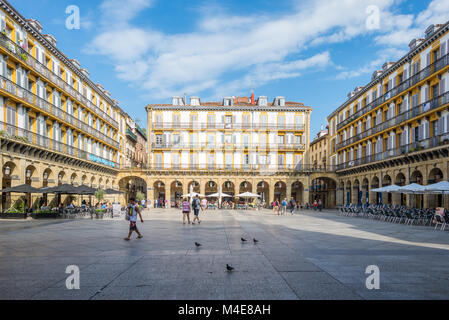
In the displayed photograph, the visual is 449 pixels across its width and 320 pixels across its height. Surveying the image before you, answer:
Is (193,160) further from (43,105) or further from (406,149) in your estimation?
(406,149)

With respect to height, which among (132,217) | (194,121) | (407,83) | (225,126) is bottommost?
(132,217)

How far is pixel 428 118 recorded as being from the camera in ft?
91.1

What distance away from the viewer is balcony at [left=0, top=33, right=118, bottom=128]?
23.2 meters

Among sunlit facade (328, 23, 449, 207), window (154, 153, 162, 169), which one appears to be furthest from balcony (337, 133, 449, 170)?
window (154, 153, 162, 169)

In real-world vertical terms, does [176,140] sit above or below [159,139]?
below

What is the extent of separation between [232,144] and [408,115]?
24.8 meters

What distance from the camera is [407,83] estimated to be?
31.0 m

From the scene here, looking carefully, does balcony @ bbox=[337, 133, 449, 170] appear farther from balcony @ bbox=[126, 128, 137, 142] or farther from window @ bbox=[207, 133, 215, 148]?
balcony @ bbox=[126, 128, 137, 142]

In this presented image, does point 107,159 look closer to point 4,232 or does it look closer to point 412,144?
point 4,232

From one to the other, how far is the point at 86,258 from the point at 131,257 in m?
1.13

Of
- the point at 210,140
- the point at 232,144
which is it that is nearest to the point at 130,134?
the point at 210,140

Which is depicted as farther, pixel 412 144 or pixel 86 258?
pixel 412 144

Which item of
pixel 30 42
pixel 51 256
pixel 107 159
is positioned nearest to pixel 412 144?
pixel 51 256
